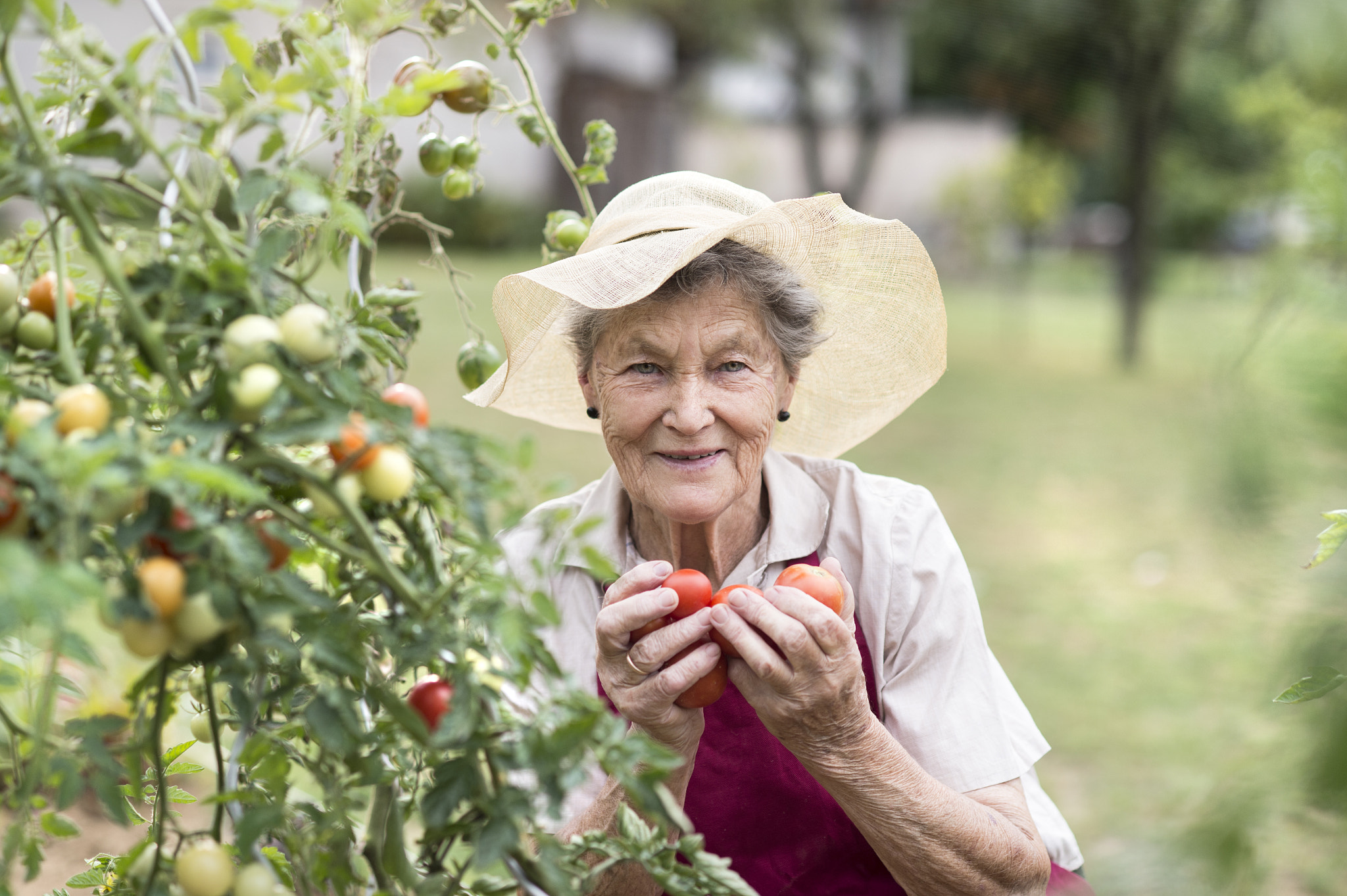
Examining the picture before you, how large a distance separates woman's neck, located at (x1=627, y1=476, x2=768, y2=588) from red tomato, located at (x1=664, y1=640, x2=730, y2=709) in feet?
1.44

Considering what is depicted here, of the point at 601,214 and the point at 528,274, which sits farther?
the point at 601,214

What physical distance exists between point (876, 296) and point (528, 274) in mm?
685

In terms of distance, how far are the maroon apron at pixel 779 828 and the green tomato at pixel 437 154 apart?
35.6 inches

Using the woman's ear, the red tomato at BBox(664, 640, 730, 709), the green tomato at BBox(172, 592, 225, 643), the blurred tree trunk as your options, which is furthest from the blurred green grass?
the blurred tree trunk

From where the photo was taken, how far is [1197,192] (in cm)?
1552

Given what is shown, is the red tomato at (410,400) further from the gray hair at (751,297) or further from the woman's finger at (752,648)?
the gray hair at (751,297)

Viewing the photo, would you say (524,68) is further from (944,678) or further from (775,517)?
(944,678)

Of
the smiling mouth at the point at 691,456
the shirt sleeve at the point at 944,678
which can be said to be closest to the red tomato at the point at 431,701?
the smiling mouth at the point at 691,456

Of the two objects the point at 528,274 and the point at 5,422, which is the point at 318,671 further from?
the point at 528,274

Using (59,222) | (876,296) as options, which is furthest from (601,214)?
(59,222)

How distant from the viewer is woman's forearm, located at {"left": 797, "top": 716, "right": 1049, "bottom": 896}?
1573 millimetres

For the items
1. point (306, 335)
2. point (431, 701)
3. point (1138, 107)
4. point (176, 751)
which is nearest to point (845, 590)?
point (431, 701)

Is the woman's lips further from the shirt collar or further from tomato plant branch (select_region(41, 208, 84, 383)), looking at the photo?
tomato plant branch (select_region(41, 208, 84, 383))

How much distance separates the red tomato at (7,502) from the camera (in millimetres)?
784
